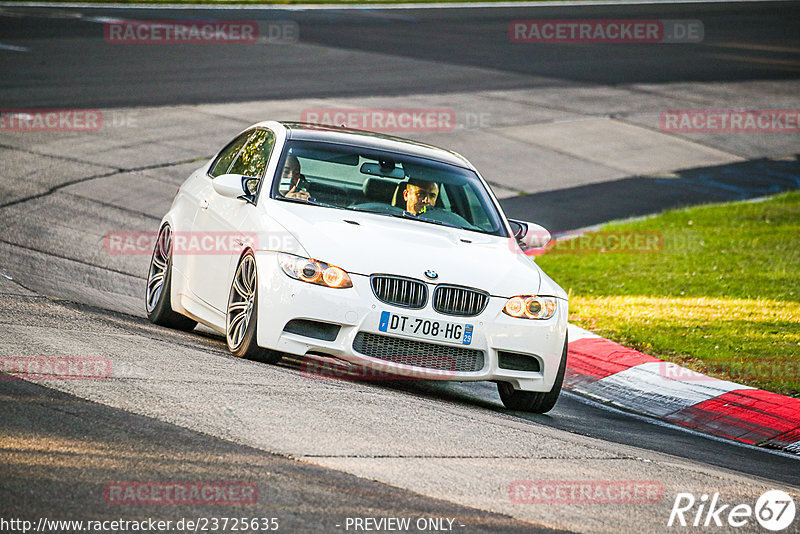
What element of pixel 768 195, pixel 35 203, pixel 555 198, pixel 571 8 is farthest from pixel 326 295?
pixel 571 8

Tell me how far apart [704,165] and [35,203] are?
12.0 m

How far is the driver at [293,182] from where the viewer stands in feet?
27.6

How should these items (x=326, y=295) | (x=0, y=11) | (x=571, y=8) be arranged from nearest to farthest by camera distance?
(x=326, y=295) → (x=0, y=11) → (x=571, y=8)

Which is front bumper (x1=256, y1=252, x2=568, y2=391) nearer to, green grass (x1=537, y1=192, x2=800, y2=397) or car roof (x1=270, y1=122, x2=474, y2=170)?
car roof (x1=270, y1=122, x2=474, y2=170)

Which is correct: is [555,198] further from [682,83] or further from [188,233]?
[682,83]

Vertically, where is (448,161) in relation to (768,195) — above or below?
above

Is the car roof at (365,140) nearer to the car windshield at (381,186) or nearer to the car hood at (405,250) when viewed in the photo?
the car windshield at (381,186)

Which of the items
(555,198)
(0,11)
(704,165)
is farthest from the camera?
(0,11)

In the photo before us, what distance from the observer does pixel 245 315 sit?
25.4 ft

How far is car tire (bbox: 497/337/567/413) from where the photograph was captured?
7906 mm

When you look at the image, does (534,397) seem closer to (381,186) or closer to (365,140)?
(381,186)

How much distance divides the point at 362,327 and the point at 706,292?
5.72 m

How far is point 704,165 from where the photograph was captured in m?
20.8

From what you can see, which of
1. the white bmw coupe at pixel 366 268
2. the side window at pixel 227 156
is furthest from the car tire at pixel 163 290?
the side window at pixel 227 156
